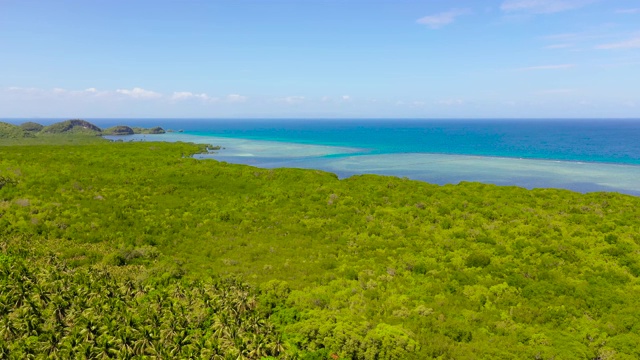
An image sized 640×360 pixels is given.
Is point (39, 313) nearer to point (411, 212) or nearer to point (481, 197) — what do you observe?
point (411, 212)

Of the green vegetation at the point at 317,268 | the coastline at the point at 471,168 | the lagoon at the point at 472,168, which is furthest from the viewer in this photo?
the lagoon at the point at 472,168

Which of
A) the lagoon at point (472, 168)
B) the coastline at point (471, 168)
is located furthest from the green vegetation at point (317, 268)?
the lagoon at point (472, 168)

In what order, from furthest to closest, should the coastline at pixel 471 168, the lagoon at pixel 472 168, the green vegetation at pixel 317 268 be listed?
the lagoon at pixel 472 168 → the coastline at pixel 471 168 → the green vegetation at pixel 317 268

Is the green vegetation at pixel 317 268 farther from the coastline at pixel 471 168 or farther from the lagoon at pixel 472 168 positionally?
the lagoon at pixel 472 168

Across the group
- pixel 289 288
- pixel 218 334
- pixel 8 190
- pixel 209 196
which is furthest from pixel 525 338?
pixel 8 190

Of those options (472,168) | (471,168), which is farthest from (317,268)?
(472,168)

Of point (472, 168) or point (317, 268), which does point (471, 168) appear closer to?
point (472, 168)

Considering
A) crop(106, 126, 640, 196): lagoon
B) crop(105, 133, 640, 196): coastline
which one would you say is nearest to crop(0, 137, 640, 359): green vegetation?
crop(105, 133, 640, 196): coastline
